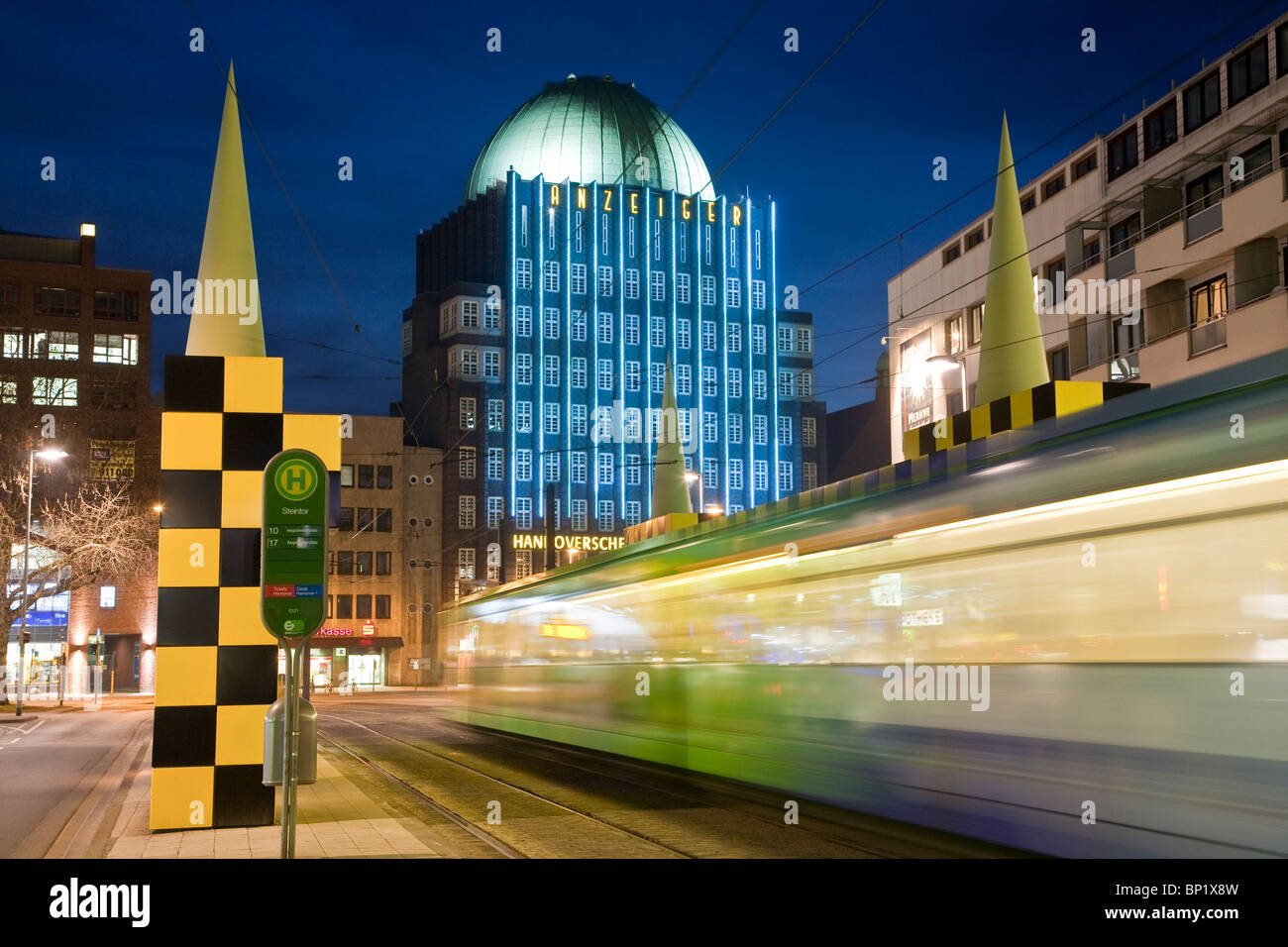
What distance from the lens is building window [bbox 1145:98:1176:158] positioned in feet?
122

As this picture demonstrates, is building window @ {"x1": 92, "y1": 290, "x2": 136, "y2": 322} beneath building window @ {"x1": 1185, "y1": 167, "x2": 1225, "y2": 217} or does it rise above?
above

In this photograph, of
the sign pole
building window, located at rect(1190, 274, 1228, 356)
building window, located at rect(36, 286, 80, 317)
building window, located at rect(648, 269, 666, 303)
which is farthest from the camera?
building window, located at rect(648, 269, 666, 303)

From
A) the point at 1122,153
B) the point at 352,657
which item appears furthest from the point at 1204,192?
the point at 352,657

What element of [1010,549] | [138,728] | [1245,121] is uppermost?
[1245,121]

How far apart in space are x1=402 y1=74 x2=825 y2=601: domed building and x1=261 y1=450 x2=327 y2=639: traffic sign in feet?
222

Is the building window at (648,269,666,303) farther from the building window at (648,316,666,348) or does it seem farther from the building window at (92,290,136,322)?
the building window at (92,290,136,322)

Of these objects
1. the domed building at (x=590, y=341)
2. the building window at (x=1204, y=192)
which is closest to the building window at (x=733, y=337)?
the domed building at (x=590, y=341)

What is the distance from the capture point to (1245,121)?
3278 centimetres

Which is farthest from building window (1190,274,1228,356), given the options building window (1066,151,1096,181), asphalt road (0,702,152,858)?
asphalt road (0,702,152,858)

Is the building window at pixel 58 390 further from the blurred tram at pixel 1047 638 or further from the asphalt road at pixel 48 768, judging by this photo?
the blurred tram at pixel 1047 638
